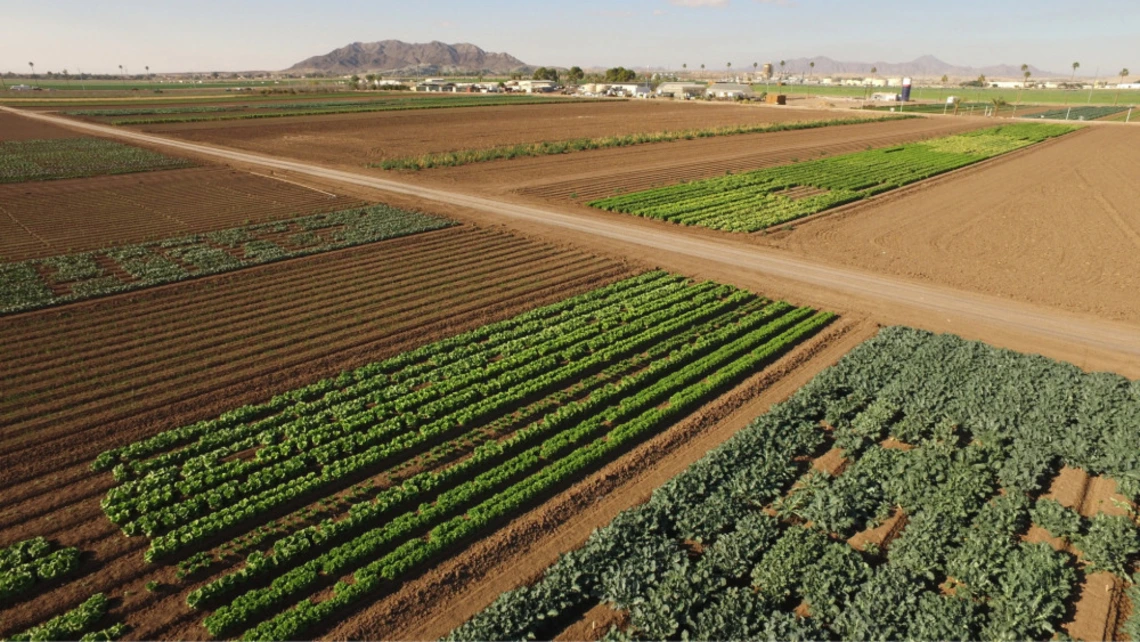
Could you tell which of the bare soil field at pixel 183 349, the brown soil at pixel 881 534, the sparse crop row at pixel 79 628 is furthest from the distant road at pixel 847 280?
the sparse crop row at pixel 79 628

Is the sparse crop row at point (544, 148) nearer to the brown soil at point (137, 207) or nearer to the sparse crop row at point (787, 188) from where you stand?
the brown soil at point (137, 207)

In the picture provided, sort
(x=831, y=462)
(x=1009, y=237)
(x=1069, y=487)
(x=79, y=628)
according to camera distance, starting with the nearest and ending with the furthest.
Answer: (x=79, y=628)
(x=1069, y=487)
(x=831, y=462)
(x=1009, y=237)

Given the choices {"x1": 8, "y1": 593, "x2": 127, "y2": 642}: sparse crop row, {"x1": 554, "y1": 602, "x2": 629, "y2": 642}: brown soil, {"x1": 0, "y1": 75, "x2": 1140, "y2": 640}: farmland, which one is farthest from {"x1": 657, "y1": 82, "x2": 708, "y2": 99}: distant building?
{"x1": 8, "y1": 593, "x2": 127, "y2": 642}: sparse crop row

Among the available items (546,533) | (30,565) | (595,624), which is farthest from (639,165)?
(30,565)

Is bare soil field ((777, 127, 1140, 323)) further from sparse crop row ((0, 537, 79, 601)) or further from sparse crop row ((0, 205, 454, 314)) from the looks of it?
sparse crop row ((0, 537, 79, 601))

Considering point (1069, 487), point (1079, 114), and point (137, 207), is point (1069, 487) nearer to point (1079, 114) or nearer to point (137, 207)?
point (137, 207)
